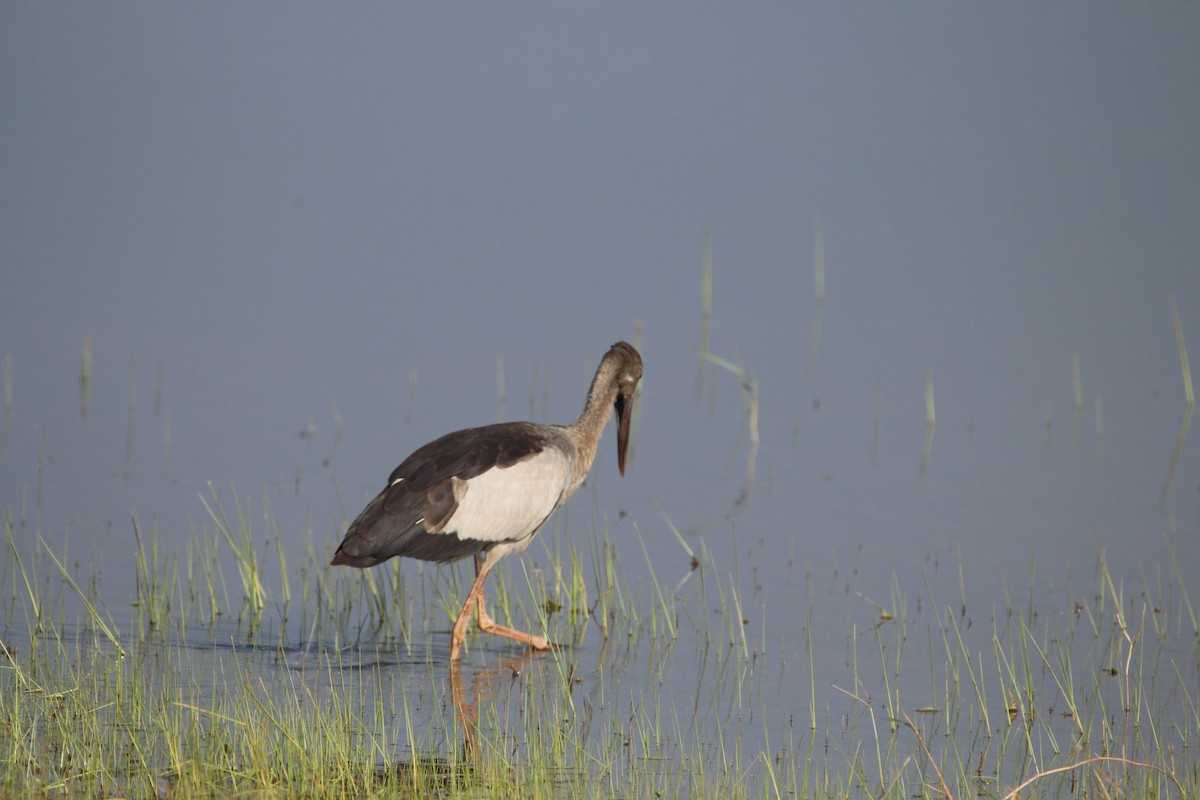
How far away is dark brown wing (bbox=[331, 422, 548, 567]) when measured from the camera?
780cm

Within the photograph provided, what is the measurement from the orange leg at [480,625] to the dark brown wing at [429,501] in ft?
0.53

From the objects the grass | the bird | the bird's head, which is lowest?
the grass

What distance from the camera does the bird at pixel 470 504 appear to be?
7.89m

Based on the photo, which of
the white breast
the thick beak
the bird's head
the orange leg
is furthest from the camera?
the thick beak

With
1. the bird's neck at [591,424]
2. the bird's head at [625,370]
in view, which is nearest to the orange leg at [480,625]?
the bird's neck at [591,424]

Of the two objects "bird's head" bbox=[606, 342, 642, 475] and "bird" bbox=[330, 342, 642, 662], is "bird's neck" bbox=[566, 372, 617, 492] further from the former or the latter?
"bird" bbox=[330, 342, 642, 662]

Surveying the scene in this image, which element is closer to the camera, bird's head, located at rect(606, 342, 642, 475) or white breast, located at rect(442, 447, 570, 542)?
white breast, located at rect(442, 447, 570, 542)

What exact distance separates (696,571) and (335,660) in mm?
2972

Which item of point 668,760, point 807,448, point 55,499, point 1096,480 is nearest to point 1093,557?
point 1096,480

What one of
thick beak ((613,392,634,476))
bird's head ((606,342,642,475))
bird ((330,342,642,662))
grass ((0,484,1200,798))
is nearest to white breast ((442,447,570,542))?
bird ((330,342,642,662))

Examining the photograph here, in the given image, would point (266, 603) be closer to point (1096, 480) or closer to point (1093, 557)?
point (1093, 557)

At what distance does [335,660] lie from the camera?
7.87 m

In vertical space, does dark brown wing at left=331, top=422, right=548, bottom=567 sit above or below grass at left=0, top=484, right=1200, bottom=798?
above

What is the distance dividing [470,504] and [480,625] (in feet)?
2.20
